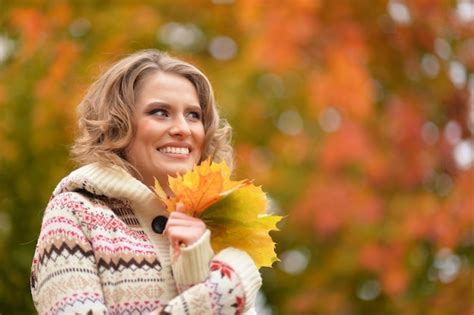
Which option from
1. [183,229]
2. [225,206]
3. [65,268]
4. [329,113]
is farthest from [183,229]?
[329,113]

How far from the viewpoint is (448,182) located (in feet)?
28.9

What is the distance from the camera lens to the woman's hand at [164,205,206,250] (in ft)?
7.80

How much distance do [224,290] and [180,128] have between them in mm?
416

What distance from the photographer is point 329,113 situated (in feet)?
28.0

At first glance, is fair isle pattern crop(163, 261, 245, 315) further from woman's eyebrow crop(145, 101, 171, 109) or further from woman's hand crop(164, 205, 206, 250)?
woman's eyebrow crop(145, 101, 171, 109)

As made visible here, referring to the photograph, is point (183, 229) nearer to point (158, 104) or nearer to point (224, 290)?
Result: point (224, 290)

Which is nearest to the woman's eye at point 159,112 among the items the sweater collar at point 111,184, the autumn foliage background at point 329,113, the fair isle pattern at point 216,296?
the sweater collar at point 111,184

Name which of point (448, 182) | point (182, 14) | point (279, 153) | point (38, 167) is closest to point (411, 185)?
point (448, 182)

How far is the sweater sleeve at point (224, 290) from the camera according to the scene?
232cm

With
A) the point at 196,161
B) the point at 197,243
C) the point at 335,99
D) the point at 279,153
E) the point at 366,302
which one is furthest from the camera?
the point at 366,302

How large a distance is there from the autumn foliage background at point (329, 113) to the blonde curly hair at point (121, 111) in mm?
4358

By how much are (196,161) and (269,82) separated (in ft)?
18.4

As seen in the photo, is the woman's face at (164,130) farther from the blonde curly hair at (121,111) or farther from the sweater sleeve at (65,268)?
the sweater sleeve at (65,268)

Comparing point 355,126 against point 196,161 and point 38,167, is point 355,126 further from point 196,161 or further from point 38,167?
point 196,161
